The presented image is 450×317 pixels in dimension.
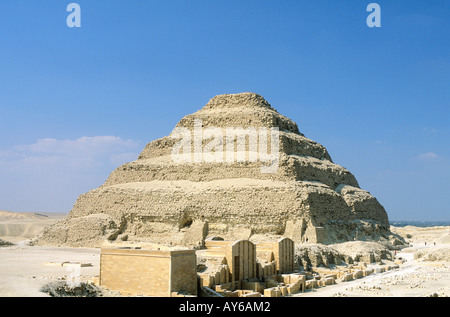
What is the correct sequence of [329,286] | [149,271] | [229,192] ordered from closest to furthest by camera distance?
[149,271]
[329,286]
[229,192]

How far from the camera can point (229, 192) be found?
136 ft

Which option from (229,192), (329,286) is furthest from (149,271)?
(229,192)

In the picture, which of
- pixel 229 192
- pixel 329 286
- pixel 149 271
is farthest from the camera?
pixel 229 192

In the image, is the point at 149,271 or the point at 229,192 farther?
the point at 229,192

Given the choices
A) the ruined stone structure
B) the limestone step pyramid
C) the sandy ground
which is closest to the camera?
the sandy ground

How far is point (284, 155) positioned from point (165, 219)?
37.0ft

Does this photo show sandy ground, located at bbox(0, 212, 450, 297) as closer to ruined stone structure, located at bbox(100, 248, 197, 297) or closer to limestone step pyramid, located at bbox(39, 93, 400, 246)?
ruined stone structure, located at bbox(100, 248, 197, 297)

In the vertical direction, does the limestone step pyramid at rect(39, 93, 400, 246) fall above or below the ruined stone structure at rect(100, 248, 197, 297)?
above

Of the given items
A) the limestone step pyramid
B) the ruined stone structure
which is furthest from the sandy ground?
the limestone step pyramid

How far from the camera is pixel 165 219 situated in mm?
42812

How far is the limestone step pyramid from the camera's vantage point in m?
39.4

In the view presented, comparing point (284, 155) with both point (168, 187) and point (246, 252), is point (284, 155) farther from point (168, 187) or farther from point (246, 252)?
point (246, 252)

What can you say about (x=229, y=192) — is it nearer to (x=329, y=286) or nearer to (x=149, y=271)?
(x=329, y=286)
